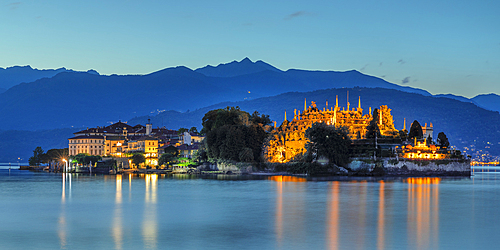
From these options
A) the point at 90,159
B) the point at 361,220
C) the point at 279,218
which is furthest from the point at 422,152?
the point at 90,159

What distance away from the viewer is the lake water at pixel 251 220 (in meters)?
28.5

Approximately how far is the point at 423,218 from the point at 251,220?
38.8 feet

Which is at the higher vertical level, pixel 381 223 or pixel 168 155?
pixel 168 155

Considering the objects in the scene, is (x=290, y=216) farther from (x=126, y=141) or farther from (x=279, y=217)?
(x=126, y=141)

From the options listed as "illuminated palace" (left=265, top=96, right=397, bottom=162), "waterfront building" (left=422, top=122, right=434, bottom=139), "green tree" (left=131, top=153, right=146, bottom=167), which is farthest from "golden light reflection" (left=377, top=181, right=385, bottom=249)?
"green tree" (left=131, top=153, right=146, bottom=167)

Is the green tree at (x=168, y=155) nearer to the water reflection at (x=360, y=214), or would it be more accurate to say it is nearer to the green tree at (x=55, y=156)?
the green tree at (x=55, y=156)

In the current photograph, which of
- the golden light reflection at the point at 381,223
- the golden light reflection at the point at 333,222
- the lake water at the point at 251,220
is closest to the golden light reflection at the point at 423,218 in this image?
the lake water at the point at 251,220

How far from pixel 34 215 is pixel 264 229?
57.5 ft

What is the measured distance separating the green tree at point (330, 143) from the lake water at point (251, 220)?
34432 mm

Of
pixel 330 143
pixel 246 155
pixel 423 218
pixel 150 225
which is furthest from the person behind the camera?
pixel 246 155

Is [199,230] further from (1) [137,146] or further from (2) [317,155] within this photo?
(1) [137,146]

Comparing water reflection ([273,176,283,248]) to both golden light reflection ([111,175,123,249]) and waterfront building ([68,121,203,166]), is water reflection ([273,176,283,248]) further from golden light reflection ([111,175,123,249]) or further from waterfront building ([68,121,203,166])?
waterfront building ([68,121,203,166])

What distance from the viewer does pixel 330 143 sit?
9469 centimetres

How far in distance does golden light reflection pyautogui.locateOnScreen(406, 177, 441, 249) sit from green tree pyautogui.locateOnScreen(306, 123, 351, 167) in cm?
3230
